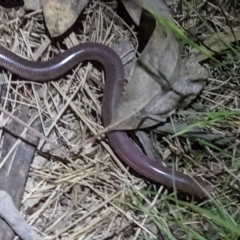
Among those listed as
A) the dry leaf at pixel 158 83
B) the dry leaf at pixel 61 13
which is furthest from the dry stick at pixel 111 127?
the dry leaf at pixel 61 13

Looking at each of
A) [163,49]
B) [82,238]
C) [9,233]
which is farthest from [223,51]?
[9,233]

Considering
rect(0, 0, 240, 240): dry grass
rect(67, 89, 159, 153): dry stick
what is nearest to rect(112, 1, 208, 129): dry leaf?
rect(67, 89, 159, 153): dry stick

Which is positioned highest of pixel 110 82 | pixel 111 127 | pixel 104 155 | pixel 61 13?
pixel 61 13

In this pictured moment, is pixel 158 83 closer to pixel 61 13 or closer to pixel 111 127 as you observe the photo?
pixel 111 127

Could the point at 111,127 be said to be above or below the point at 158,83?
below

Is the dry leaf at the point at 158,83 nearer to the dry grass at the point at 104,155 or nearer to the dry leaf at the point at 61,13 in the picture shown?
→ the dry grass at the point at 104,155

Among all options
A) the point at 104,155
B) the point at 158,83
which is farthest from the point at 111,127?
the point at 158,83

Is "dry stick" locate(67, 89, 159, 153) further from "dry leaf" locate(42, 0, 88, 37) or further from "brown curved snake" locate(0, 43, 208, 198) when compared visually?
"dry leaf" locate(42, 0, 88, 37)
